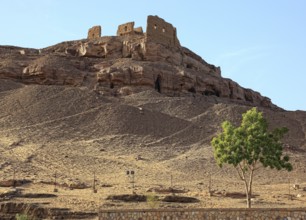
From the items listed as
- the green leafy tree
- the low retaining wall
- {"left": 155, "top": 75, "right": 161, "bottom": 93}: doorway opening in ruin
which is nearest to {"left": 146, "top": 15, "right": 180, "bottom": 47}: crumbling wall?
{"left": 155, "top": 75, "right": 161, "bottom": 93}: doorway opening in ruin

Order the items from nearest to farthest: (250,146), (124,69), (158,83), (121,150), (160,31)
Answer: (250,146) < (121,150) < (124,69) < (158,83) < (160,31)

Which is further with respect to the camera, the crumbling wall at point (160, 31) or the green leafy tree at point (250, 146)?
the crumbling wall at point (160, 31)

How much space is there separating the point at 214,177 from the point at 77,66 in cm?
3604

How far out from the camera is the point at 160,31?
75.8 metres

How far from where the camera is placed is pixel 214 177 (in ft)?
137

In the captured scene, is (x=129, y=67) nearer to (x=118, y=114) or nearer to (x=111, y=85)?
(x=111, y=85)

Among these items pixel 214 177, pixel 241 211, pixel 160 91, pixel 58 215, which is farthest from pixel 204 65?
pixel 241 211

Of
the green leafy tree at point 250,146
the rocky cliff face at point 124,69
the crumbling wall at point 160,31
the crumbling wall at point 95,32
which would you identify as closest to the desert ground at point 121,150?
the green leafy tree at point 250,146

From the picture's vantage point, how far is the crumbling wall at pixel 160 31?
74150mm

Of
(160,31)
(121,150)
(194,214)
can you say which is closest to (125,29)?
(160,31)

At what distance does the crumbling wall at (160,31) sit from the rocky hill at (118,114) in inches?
7.6

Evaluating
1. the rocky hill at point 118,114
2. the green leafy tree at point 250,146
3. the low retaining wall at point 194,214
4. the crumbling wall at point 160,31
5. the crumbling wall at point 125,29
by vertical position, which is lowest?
the low retaining wall at point 194,214

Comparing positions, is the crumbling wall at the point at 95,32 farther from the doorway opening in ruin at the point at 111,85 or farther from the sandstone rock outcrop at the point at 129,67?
the doorway opening in ruin at the point at 111,85

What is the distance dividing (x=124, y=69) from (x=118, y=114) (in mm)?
13886
